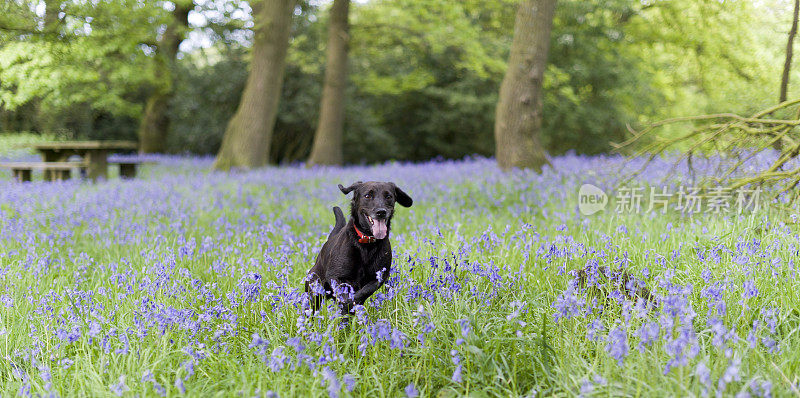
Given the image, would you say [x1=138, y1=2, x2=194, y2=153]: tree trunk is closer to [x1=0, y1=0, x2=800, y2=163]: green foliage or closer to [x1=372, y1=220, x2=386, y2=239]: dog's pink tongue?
[x1=0, y1=0, x2=800, y2=163]: green foliage

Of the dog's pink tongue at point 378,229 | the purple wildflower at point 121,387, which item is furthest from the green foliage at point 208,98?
the purple wildflower at point 121,387

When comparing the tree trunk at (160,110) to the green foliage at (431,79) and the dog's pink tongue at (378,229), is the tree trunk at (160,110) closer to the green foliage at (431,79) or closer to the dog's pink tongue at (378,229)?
the green foliage at (431,79)

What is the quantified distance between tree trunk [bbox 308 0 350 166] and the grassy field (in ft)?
33.1

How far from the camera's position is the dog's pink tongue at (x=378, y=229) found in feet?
10.8

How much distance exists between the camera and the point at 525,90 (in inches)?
407

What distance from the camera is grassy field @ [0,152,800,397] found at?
2529 mm

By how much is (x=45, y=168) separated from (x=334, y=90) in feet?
25.8

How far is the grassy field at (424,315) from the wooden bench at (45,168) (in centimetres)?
628

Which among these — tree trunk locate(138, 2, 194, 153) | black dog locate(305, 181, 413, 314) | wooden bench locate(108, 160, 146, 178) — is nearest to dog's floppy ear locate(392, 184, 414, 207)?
black dog locate(305, 181, 413, 314)

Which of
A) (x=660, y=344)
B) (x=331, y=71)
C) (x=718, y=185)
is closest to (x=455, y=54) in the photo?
(x=331, y=71)

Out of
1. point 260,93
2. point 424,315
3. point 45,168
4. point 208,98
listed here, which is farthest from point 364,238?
point 208,98
